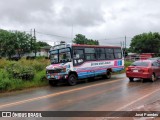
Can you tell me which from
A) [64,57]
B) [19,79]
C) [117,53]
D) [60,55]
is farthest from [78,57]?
[117,53]

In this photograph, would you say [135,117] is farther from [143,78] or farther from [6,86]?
[143,78]

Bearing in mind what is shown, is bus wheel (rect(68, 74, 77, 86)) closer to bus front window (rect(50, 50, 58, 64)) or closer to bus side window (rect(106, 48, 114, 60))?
bus front window (rect(50, 50, 58, 64))

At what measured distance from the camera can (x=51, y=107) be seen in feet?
34.0

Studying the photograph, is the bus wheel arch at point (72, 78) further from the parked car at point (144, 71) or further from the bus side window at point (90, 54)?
the parked car at point (144, 71)

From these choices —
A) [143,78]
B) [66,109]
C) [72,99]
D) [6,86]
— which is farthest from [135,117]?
[143,78]

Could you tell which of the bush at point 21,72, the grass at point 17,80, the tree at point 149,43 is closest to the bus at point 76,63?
the grass at point 17,80

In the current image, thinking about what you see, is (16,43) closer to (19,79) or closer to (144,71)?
(19,79)

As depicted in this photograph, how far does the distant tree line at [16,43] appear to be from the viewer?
5931 centimetres

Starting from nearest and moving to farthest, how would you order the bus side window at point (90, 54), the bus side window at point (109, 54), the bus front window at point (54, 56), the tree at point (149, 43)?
the bus front window at point (54, 56) → the bus side window at point (90, 54) → the bus side window at point (109, 54) → the tree at point (149, 43)

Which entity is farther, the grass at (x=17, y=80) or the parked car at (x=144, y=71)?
the parked car at (x=144, y=71)

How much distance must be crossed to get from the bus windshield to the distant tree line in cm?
4143

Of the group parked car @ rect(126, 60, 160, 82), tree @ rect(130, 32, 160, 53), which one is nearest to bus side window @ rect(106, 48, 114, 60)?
parked car @ rect(126, 60, 160, 82)

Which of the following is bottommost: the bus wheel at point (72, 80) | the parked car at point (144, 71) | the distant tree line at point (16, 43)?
the bus wheel at point (72, 80)

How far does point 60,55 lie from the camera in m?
19.0
